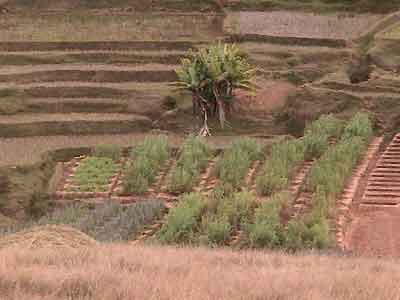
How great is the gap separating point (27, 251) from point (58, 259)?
0.52 meters

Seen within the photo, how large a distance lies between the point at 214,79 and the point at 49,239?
10002 mm

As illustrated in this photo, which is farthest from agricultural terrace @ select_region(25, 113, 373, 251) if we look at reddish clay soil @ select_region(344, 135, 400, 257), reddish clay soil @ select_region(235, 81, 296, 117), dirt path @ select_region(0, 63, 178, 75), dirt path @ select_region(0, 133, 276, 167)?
dirt path @ select_region(0, 63, 178, 75)

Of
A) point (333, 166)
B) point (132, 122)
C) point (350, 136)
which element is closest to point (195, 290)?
point (333, 166)

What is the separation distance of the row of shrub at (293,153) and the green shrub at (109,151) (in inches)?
108

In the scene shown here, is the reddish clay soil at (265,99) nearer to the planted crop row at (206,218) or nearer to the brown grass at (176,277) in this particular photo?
the planted crop row at (206,218)

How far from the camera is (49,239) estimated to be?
10.0 metres

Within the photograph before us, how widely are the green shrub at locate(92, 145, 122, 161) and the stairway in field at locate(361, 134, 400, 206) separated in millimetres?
4433

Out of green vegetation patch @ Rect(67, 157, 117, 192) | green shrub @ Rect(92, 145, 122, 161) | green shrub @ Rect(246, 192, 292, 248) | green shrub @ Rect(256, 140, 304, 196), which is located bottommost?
green vegetation patch @ Rect(67, 157, 117, 192)

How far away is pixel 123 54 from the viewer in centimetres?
2280

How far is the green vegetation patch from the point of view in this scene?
56.2 feet

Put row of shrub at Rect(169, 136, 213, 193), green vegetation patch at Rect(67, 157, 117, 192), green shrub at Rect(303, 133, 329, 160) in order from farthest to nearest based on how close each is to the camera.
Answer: green shrub at Rect(303, 133, 329, 160) → green vegetation patch at Rect(67, 157, 117, 192) → row of shrub at Rect(169, 136, 213, 193)

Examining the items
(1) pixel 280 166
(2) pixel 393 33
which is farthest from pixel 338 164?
(2) pixel 393 33

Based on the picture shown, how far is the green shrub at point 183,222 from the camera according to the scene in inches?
531

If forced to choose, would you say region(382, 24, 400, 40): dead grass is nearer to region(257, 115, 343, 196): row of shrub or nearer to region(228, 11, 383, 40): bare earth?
region(228, 11, 383, 40): bare earth
